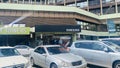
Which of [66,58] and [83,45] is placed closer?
[66,58]

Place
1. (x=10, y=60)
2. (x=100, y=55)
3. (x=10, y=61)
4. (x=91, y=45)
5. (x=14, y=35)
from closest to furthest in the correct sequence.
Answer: (x=10, y=61) → (x=10, y=60) → (x=100, y=55) → (x=91, y=45) → (x=14, y=35)

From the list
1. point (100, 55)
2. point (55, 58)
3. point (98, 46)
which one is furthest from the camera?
point (98, 46)

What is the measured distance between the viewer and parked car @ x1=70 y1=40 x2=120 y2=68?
35.3 ft

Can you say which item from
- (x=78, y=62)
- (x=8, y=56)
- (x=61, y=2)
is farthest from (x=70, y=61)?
(x=61, y=2)

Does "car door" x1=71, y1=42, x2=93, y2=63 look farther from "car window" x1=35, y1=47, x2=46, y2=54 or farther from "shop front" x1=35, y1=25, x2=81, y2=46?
"shop front" x1=35, y1=25, x2=81, y2=46

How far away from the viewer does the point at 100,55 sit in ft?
37.5

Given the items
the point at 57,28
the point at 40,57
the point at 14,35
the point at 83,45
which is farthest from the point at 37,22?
the point at 40,57

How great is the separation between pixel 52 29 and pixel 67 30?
244 cm

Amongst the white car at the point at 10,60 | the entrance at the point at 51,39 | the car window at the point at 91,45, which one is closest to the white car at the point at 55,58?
the car window at the point at 91,45

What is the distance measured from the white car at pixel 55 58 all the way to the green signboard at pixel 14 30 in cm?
1459

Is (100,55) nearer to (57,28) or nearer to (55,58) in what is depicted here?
(55,58)

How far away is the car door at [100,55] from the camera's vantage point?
36.2 feet

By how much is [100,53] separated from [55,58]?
2.82 meters

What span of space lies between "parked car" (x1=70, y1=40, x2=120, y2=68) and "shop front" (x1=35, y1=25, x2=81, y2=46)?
15.5 m
